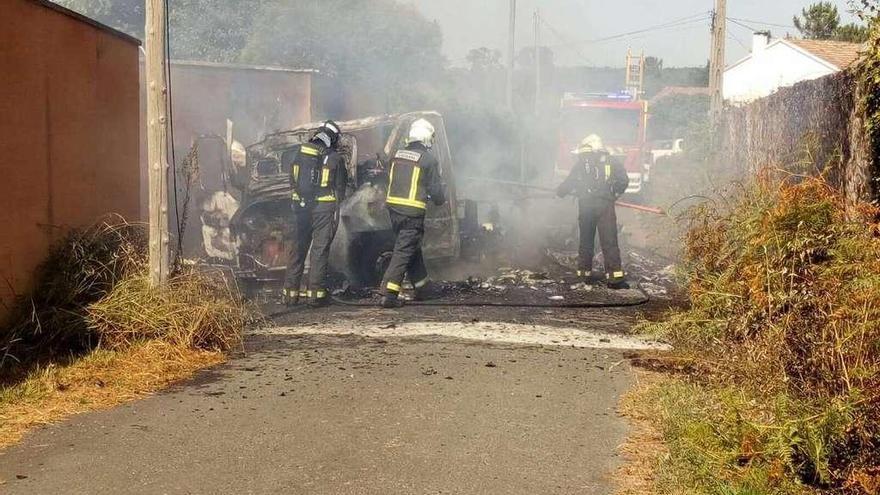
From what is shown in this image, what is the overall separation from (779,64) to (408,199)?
29.4m

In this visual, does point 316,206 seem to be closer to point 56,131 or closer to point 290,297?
point 290,297

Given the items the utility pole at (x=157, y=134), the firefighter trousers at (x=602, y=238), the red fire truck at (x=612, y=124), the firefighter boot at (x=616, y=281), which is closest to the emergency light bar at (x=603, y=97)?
the red fire truck at (x=612, y=124)

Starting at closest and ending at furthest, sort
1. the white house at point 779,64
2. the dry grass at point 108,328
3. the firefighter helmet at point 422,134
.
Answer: the dry grass at point 108,328
the firefighter helmet at point 422,134
the white house at point 779,64

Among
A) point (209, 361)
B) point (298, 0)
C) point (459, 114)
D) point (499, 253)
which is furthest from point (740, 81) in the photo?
point (209, 361)

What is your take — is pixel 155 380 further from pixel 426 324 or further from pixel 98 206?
pixel 426 324

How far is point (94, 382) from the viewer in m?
5.38

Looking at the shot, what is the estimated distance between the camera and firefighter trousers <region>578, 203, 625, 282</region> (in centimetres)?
977

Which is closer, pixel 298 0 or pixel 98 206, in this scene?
pixel 98 206

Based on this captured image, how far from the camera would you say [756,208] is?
16.0 ft

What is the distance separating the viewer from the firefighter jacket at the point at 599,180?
10.0 m

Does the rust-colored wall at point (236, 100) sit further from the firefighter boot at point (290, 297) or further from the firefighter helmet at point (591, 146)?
the firefighter helmet at point (591, 146)

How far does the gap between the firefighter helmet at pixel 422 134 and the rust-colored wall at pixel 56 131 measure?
2763 mm

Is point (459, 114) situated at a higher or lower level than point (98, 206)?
higher

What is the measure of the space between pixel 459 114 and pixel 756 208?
17.6 metres
